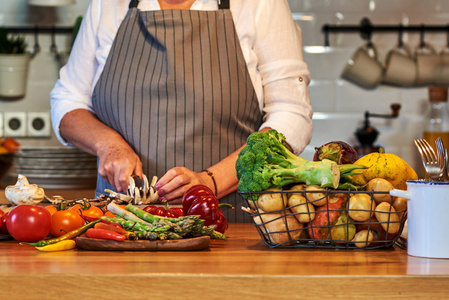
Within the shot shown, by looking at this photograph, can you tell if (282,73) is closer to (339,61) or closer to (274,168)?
(274,168)

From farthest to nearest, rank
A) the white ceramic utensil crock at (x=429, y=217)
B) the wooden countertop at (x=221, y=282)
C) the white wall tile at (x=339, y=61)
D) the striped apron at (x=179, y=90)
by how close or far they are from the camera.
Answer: the white wall tile at (x=339, y=61) < the striped apron at (x=179, y=90) < the white ceramic utensil crock at (x=429, y=217) < the wooden countertop at (x=221, y=282)

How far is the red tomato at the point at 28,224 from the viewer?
1071mm

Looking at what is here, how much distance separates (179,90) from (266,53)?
0.87 feet

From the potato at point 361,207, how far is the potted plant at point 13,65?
A: 2.37 meters

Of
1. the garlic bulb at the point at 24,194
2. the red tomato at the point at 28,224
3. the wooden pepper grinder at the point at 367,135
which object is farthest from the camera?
the wooden pepper grinder at the point at 367,135

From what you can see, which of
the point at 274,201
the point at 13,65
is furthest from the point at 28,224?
the point at 13,65

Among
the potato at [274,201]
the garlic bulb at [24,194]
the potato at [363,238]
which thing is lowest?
the garlic bulb at [24,194]

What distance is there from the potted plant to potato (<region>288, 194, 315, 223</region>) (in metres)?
2.33

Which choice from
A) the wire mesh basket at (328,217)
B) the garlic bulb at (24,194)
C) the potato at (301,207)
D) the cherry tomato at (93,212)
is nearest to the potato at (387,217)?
the wire mesh basket at (328,217)

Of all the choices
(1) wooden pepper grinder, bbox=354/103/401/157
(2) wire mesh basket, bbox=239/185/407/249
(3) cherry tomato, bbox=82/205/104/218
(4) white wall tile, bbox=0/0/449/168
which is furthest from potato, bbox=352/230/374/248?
(4) white wall tile, bbox=0/0/449/168

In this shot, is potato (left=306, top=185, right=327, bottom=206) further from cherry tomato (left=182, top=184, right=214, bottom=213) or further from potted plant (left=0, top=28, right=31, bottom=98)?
potted plant (left=0, top=28, right=31, bottom=98)

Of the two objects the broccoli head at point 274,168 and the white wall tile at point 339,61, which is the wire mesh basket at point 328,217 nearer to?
A: the broccoli head at point 274,168

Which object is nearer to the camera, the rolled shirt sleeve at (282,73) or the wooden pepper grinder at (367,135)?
the rolled shirt sleeve at (282,73)

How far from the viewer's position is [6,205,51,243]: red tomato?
1.07 metres
